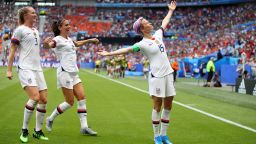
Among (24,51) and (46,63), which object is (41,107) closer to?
(24,51)

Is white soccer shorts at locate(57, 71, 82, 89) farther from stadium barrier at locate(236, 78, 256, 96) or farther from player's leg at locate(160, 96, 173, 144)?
stadium barrier at locate(236, 78, 256, 96)

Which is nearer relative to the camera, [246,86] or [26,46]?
[26,46]

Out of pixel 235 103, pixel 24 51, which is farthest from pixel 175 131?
pixel 235 103

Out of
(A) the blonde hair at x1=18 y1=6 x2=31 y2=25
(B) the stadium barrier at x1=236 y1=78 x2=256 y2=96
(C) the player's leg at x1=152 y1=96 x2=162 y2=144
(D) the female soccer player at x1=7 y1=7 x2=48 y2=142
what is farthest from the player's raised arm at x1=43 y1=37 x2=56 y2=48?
(B) the stadium barrier at x1=236 y1=78 x2=256 y2=96

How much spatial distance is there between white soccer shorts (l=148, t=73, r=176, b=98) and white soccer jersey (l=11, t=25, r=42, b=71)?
2.30 metres

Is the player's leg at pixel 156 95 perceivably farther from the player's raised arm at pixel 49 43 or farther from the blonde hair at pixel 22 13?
the blonde hair at pixel 22 13

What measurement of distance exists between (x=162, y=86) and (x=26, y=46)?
2760 mm

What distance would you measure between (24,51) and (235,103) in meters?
11.2

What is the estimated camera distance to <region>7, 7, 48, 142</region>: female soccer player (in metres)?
8.33

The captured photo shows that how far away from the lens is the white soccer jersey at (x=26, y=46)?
840 cm

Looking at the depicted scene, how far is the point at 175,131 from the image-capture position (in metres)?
10.0

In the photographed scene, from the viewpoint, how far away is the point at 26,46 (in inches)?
333

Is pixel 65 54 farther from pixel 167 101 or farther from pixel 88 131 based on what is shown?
pixel 167 101

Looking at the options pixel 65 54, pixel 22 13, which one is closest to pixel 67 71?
pixel 65 54
